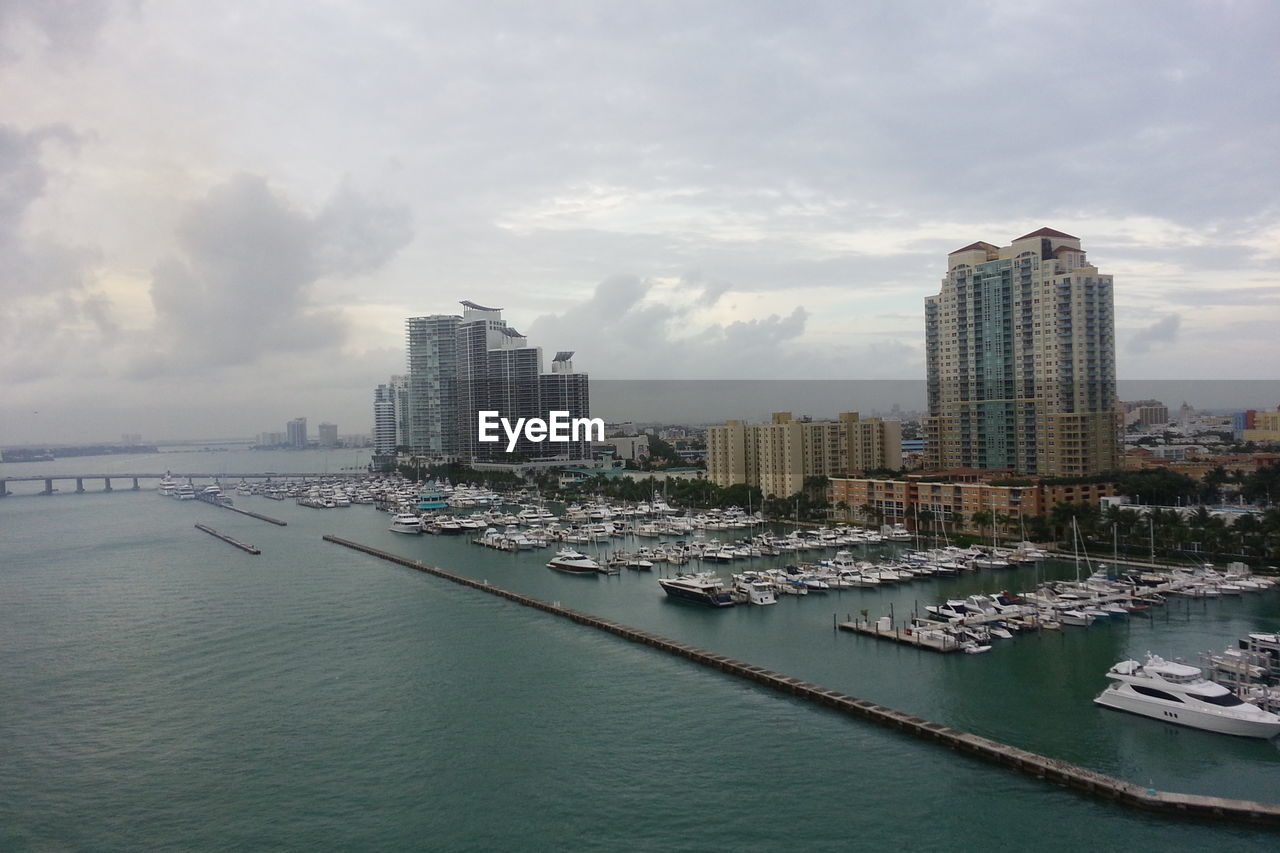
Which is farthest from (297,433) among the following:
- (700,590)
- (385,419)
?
(700,590)

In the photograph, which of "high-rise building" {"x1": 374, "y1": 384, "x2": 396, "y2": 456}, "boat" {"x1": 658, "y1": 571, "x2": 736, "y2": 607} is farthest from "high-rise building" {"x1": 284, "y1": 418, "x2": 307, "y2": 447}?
"boat" {"x1": 658, "y1": 571, "x2": 736, "y2": 607}

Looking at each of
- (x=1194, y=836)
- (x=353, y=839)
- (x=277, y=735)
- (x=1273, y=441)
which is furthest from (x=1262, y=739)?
Answer: (x=1273, y=441)

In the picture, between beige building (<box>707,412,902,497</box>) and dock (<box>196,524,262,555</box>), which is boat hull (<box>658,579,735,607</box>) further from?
beige building (<box>707,412,902,497</box>)

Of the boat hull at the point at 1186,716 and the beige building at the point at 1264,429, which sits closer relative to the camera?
the boat hull at the point at 1186,716

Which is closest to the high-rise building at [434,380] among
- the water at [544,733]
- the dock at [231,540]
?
the dock at [231,540]

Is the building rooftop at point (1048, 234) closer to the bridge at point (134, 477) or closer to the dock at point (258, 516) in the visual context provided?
the dock at point (258, 516)

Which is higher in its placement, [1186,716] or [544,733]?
[1186,716]

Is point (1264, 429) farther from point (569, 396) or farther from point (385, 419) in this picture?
point (385, 419)
